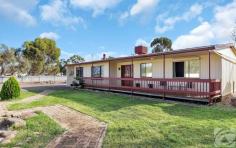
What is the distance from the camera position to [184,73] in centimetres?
1425

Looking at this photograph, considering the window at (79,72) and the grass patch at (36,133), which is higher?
the window at (79,72)

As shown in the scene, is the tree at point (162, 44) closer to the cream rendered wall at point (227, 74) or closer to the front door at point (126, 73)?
the front door at point (126, 73)

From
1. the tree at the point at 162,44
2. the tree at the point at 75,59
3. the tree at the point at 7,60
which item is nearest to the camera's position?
the tree at the point at 7,60

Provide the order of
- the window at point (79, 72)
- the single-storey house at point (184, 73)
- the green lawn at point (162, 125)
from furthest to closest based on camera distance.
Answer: the window at point (79, 72), the single-storey house at point (184, 73), the green lawn at point (162, 125)

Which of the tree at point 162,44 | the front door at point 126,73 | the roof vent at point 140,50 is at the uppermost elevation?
the tree at point 162,44

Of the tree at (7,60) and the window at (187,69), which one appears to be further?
the tree at (7,60)

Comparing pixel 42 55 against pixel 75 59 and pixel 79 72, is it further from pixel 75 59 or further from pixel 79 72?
pixel 79 72

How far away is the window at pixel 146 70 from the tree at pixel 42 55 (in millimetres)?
33372

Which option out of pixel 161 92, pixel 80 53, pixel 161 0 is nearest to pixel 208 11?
pixel 161 0

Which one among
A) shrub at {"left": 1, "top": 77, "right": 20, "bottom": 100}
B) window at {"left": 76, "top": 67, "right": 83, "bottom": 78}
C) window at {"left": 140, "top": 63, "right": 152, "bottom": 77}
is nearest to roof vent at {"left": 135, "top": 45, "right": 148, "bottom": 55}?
window at {"left": 140, "top": 63, "right": 152, "bottom": 77}

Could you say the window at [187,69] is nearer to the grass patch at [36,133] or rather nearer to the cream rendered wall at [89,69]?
the cream rendered wall at [89,69]

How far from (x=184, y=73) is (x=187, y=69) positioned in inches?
12.9

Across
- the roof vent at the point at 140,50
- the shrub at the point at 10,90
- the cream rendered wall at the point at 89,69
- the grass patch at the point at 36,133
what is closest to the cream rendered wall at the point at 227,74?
the roof vent at the point at 140,50

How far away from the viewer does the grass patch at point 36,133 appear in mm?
6369
